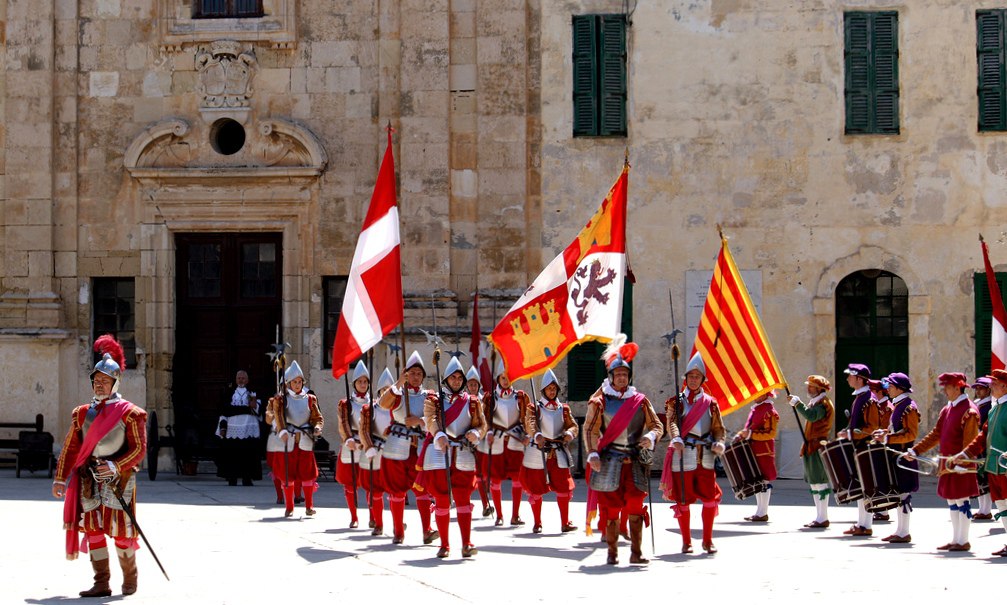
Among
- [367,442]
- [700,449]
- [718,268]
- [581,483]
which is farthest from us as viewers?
[581,483]

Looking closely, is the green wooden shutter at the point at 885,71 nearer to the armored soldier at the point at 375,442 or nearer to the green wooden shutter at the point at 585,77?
the green wooden shutter at the point at 585,77

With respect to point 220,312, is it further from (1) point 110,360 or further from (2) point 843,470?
(1) point 110,360

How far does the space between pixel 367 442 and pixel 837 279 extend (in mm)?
9756

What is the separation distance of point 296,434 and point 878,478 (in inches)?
259

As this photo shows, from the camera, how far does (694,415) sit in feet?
49.7

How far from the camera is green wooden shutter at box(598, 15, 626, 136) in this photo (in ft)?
78.4

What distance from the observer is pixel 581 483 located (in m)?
23.0

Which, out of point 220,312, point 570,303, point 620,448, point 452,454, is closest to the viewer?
point 620,448

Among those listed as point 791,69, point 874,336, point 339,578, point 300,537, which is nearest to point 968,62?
Answer: point 791,69

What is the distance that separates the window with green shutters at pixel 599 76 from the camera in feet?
78.4

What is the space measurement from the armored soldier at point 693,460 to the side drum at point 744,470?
2.53m

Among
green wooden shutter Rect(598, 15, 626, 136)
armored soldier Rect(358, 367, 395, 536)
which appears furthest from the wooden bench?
green wooden shutter Rect(598, 15, 626, 136)

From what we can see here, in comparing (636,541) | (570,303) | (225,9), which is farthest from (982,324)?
(225,9)

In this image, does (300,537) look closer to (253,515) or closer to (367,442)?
(367,442)
